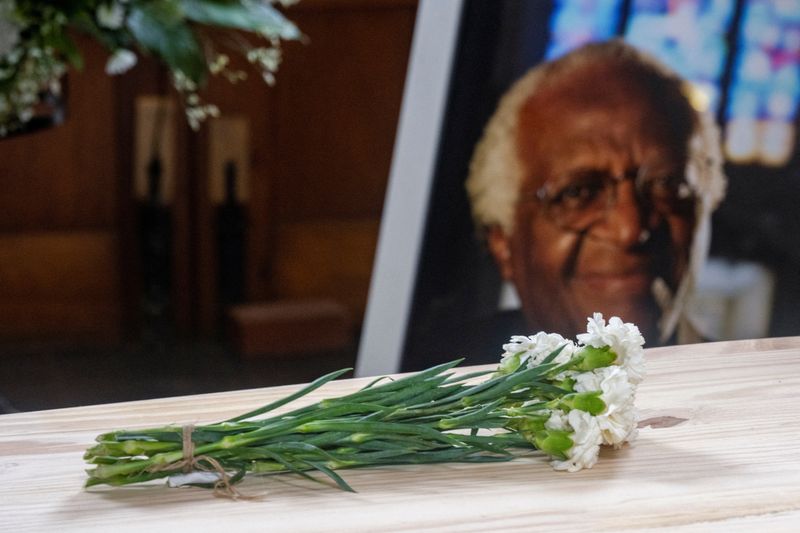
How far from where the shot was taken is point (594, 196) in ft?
5.60

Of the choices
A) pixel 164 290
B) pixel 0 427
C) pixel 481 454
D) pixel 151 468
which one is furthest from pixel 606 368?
pixel 164 290

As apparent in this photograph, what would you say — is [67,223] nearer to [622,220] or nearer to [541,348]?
[622,220]

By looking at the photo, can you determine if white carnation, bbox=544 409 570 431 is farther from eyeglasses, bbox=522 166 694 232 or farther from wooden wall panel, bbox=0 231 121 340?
wooden wall panel, bbox=0 231 121 340

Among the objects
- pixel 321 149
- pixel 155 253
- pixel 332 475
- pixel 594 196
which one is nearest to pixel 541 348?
pixel 332 475

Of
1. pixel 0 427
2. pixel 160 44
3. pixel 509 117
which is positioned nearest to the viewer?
pixel 160 44

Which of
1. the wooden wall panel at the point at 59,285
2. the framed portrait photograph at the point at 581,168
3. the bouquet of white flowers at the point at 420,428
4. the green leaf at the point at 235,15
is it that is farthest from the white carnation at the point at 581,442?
the wooden wall panel at the point at 59,285

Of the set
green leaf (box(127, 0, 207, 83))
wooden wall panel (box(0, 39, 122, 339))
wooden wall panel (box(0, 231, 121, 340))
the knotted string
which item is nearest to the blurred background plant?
green leaf (box(127, 0, 207, 83))

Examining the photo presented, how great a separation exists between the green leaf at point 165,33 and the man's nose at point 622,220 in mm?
1139

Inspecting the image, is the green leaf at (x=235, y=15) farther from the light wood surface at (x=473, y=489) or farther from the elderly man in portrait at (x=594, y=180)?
the elderly man in portrait at (x=594, y=180)

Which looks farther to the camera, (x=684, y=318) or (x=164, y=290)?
(x=164, y=290)

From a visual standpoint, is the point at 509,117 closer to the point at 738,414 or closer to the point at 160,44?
the point at 738,414

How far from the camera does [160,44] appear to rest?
2.14ft

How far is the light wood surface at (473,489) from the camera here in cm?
64

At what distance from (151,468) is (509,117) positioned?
112cm
